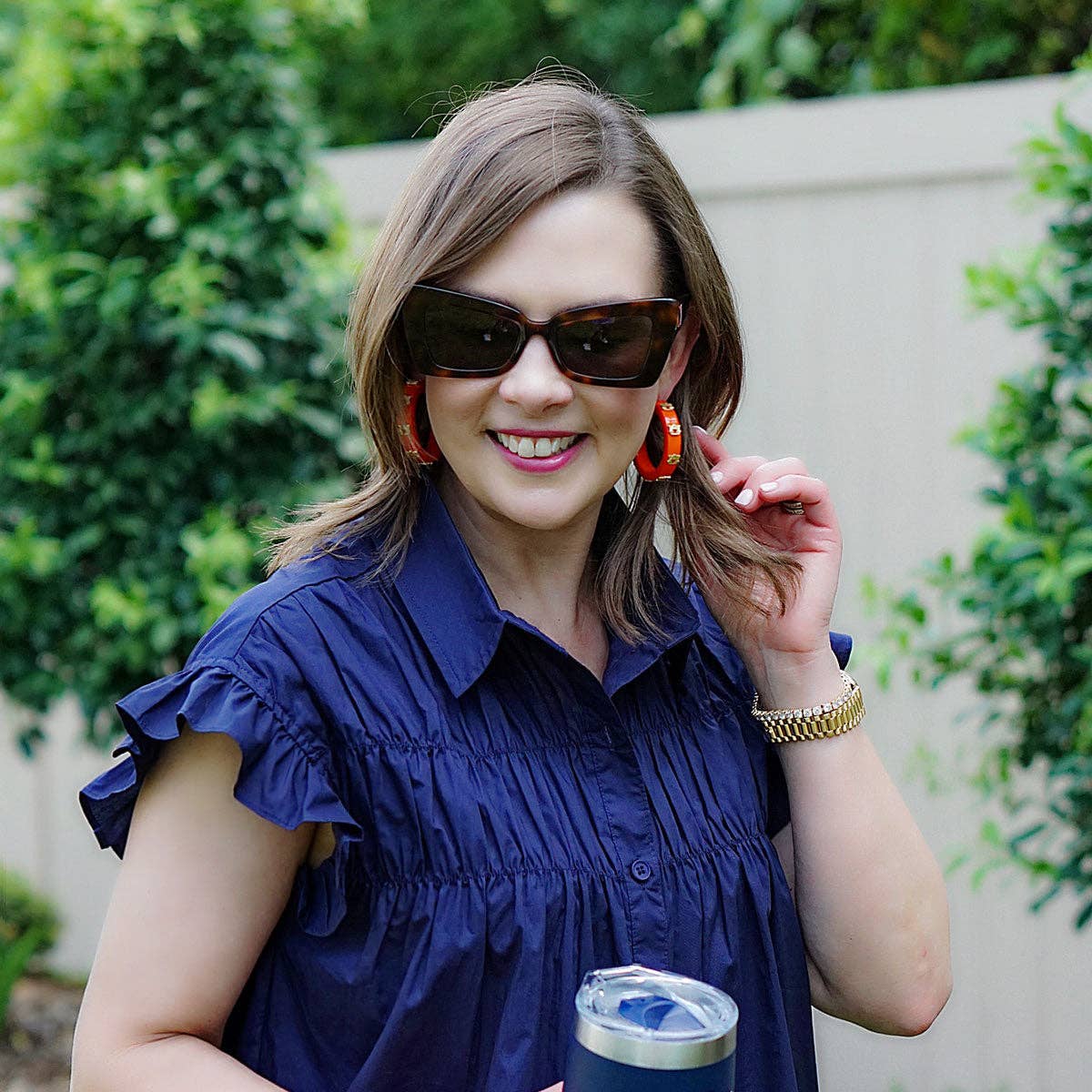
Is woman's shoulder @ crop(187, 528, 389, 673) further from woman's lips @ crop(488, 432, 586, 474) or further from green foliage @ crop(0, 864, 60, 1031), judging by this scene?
green foliage @ crop(0, 864, 60, 1031)

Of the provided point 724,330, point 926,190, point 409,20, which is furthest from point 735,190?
point 409,20

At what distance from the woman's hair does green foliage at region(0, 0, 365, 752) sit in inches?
59.6

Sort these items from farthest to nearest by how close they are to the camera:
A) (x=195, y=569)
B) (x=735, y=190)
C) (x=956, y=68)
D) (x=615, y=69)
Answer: (x=615, y=69) → (x=956, y=68) → (x=735, y=190) → (x=195, y=569)

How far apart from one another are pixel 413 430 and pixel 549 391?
21cm

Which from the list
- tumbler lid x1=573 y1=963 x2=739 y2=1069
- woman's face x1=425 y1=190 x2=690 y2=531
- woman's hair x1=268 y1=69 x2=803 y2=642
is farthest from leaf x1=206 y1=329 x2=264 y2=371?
tumbler lid x1=573 y1=963 x2=739 y2=1069

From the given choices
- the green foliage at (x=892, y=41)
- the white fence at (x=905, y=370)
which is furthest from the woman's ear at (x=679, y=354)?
the green foliage at (x=892, y=41)

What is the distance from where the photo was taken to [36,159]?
10.9 feet

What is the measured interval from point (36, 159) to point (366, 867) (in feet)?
8.21

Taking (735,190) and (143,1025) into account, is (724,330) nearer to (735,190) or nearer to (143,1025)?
(143,1025)

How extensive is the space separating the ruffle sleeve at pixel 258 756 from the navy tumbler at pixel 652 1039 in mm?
330

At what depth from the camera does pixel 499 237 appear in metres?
1.47

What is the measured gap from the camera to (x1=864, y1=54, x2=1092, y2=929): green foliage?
2.46 metres

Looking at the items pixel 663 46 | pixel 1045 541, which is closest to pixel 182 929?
pixel 1045 541

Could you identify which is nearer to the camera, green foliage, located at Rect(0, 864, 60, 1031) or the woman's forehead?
the woman's forehead
